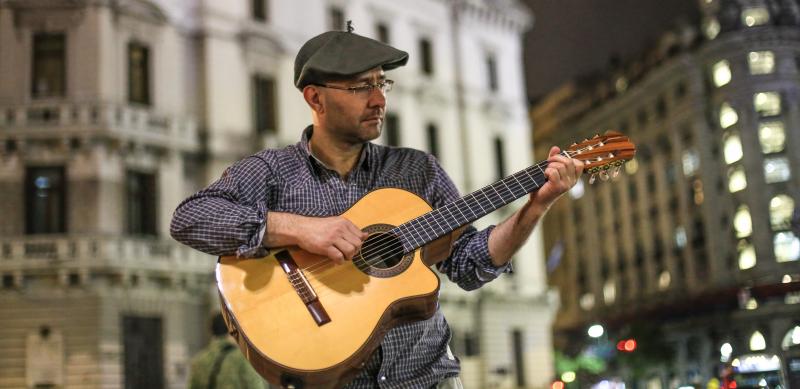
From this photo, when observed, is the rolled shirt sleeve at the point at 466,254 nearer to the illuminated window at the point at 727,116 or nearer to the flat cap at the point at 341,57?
the flat cap at the point at 341,57

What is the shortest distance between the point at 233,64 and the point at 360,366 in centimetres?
1899

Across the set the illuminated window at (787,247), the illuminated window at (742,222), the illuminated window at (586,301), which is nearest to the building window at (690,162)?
the illuminated window at (742,222)

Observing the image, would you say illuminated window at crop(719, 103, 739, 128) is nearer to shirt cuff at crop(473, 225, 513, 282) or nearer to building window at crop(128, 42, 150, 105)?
shirt cuff at crop(473, 225, 513, 282)

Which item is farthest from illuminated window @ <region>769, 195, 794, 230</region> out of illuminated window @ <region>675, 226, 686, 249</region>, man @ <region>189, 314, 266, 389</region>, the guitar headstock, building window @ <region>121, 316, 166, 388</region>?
building window @ <region>121, 316, 166, 388</region>

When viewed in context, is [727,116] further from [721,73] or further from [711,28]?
[711,28]

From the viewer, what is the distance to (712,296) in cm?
746

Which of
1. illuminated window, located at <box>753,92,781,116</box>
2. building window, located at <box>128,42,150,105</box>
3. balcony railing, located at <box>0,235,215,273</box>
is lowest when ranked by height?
illuminated window, located at <box>753,92,781,116</box>

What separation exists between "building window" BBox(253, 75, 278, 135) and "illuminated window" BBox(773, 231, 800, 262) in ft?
53.0

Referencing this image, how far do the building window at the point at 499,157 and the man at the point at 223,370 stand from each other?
71.4 ft

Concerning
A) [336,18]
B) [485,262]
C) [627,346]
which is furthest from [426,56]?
[485,262]

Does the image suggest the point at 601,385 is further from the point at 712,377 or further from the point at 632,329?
the point at 712,377

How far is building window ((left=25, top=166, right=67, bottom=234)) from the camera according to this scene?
1748cm

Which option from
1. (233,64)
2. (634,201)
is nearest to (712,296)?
(233,64)

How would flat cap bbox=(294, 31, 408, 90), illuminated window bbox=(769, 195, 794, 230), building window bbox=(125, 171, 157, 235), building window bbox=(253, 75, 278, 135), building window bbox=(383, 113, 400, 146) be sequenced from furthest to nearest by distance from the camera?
building window bbox=(383, 113, 400, 146) → building window bbox=(253, 75, 278, 135) → building window bbox=(125, 171, 157, 235) → illuminated window bbox=(769, 195, 794, 230) → flat cap bbox=(294, 31, 408, 90)
